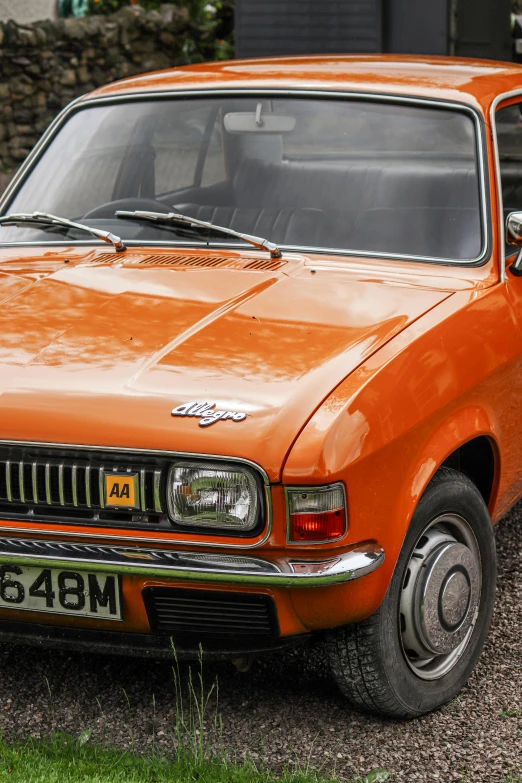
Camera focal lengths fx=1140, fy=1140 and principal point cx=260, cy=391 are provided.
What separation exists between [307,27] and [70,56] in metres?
5.23

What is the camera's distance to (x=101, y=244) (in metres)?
4.06

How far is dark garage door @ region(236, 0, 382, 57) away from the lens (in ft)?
34.6

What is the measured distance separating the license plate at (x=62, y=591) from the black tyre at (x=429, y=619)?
0.63 meters

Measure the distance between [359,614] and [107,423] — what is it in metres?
0.80

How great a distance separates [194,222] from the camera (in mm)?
3992

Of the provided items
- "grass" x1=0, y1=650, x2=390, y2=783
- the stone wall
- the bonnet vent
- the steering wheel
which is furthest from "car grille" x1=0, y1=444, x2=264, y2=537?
the stone wall

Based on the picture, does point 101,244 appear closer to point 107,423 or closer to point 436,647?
point 107,423

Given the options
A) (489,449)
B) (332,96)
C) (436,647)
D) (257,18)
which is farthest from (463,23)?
(436,647)

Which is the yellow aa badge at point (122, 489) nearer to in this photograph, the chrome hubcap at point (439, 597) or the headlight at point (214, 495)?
the headlight at point (214, 495)

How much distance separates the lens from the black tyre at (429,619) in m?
3.07

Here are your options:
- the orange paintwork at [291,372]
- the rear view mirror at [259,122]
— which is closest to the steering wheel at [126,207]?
the orange paintwork at [291,372]

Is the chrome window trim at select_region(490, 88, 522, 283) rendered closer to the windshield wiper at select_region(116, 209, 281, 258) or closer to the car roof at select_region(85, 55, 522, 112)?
the car roof at select_region(85, 55, 522, 112)

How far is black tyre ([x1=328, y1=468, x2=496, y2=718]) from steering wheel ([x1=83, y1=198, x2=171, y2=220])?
1.52m

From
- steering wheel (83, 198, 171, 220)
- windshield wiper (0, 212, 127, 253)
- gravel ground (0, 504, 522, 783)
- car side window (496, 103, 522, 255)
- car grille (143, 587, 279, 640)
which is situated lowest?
gravel ground (0, 504, 522, 783)
